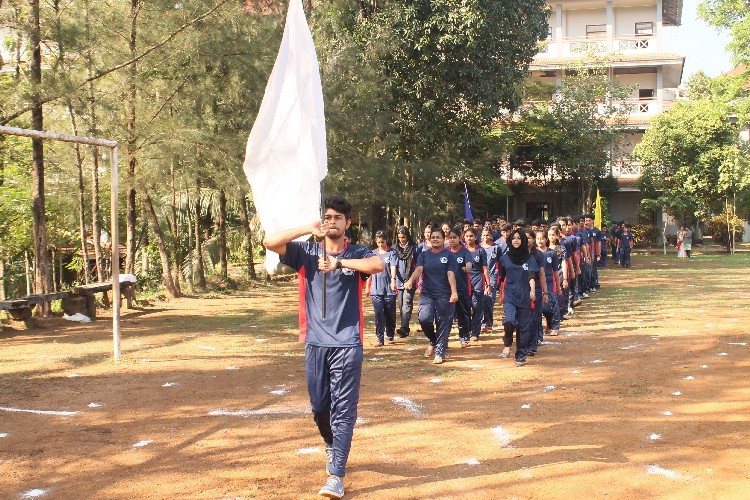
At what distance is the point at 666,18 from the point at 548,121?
15.6m

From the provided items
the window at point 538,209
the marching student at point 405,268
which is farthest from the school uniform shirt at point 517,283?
the window at point 538,209

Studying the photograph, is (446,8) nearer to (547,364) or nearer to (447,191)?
(447,191)

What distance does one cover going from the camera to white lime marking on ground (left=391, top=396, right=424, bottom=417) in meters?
7.75

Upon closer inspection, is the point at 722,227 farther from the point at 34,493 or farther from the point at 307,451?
the point at 34,493

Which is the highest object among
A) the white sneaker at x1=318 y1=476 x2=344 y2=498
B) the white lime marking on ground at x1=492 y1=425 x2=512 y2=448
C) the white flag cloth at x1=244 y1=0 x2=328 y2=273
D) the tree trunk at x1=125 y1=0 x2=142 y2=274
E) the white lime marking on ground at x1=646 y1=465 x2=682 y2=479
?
the tree trunk at x1=125 y1=0 x2=142 y2=274

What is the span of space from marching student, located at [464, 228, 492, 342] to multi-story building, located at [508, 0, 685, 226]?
30105 mm

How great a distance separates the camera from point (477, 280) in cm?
1317

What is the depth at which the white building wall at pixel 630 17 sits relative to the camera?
44719mm

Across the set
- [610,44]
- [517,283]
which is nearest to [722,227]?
[610,44]

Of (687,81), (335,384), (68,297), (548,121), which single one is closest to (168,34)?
(68,297)

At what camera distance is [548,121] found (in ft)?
119

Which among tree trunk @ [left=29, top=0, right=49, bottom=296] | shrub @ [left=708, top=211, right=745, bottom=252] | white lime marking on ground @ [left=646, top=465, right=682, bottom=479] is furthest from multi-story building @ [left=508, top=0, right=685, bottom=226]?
white lime marking on ground @ [left=646, top=465, right=682, bottom=479]

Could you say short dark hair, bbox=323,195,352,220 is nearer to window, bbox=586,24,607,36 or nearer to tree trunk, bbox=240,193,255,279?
→ tree trunk, bbox=240,193,255,279

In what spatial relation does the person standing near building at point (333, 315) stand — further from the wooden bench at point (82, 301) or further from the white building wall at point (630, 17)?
the white building wall at point (630, 17)
